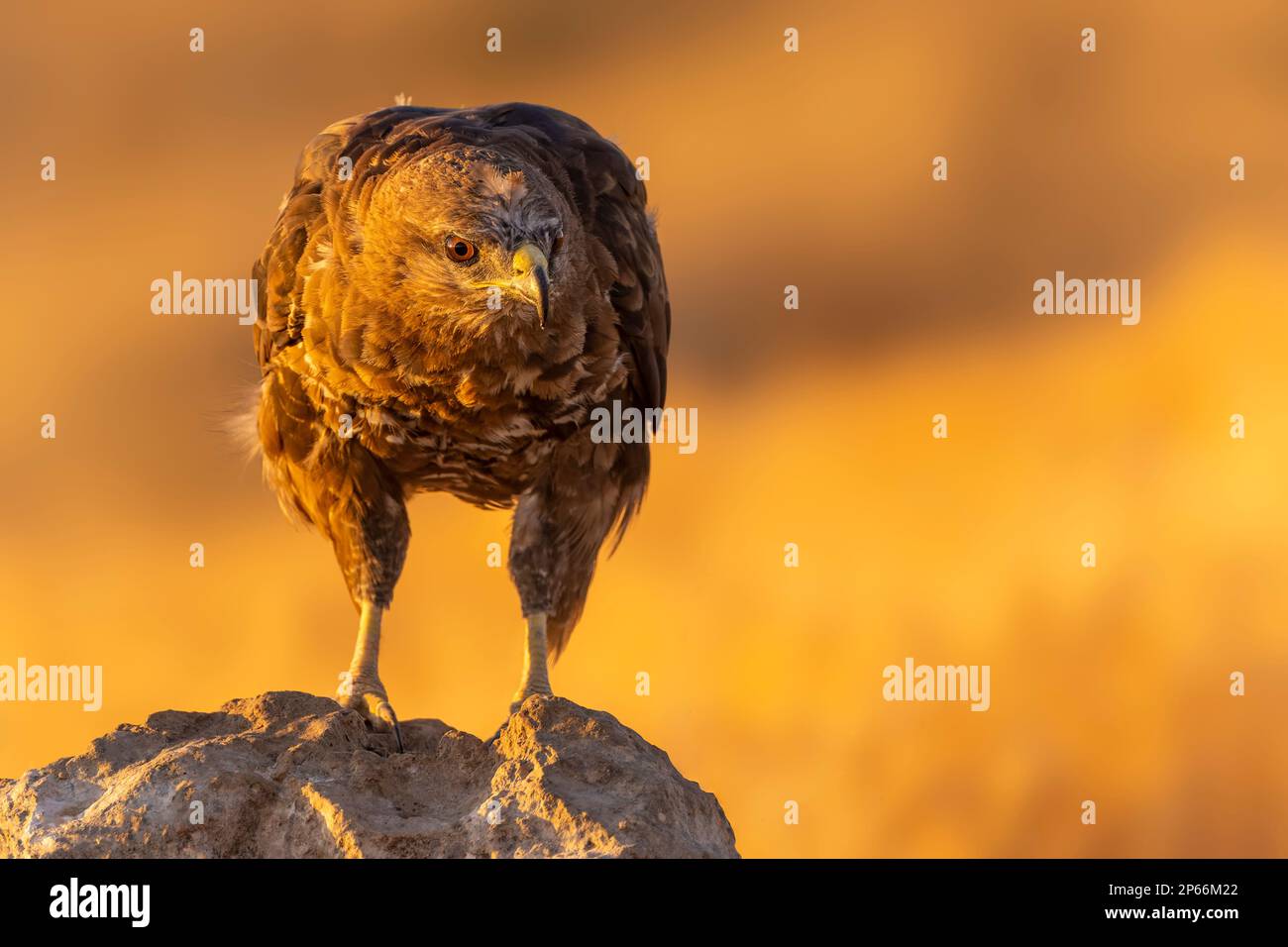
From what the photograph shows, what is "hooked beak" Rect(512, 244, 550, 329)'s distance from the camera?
573cm

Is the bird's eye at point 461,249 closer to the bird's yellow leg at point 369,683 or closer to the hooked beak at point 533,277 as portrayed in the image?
the hooked beak at point 533,277

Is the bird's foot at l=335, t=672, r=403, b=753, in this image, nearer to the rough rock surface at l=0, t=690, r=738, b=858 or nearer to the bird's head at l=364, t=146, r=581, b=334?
the rough rock surface at l=0, t=690, r=738, b=858

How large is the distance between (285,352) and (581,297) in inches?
53.6

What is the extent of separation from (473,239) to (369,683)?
2.07 m

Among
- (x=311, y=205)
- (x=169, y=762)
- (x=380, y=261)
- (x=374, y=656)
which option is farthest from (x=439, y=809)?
(x=311, y=205)

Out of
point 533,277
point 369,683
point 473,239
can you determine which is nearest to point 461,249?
point 473,239

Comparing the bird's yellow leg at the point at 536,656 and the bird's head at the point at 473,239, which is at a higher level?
the bird's head at the point at 473,239

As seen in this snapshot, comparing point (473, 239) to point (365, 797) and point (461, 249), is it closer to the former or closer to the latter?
point (461, 249)

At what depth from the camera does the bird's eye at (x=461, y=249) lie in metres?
5.90

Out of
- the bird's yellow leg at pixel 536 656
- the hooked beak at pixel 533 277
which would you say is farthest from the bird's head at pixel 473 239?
the bird's yellow leg at pixel 536 656

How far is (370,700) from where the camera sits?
666cm

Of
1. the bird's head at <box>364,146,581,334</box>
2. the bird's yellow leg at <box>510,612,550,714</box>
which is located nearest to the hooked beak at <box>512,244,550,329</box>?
the bird's head at <box>364,146,581,334</box>

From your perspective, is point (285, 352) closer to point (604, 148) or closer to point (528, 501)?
point (528, 501)

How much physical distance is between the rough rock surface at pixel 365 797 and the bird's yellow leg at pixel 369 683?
1.56 feet
